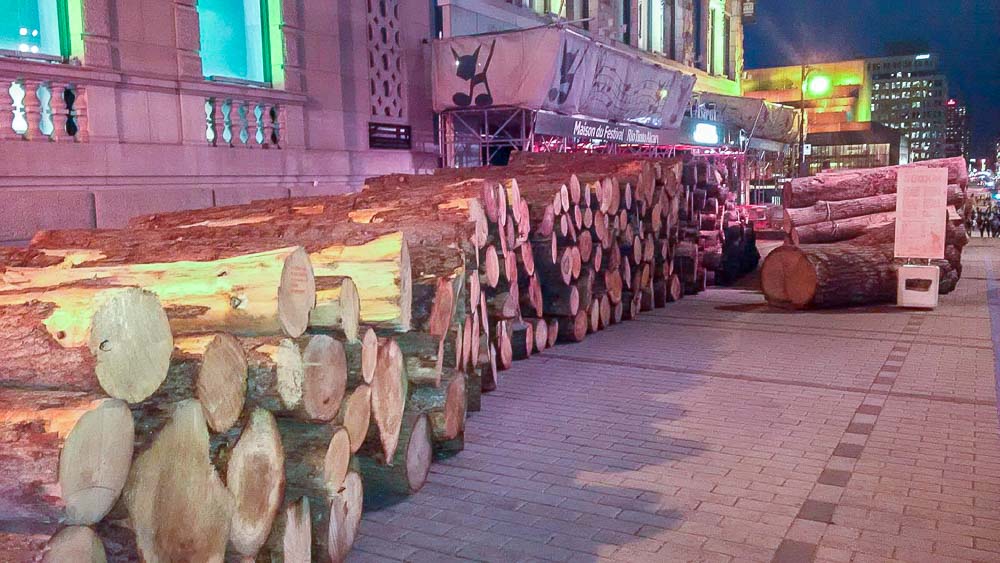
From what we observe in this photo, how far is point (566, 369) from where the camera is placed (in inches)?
326

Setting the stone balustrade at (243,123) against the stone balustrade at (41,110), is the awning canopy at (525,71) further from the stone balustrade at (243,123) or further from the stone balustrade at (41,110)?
the stone balustrade at (41,110)

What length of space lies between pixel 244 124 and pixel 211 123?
1.89 feet

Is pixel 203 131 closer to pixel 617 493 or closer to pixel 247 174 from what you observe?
pixel 247 174

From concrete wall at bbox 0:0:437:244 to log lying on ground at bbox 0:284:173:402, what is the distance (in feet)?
23.0

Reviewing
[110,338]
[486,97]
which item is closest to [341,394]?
[110,338]

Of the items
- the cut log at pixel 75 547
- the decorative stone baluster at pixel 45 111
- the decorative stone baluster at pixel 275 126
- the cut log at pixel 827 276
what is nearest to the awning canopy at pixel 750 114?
the cut log at pixel 827 276

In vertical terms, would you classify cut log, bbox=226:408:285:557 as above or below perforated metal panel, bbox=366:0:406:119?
below

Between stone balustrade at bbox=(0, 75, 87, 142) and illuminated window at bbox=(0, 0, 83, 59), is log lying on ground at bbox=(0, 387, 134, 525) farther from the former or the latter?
illuminated window at bbox=(0, 0, 83, 59)

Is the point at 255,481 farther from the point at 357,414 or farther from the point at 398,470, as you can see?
the point at 398,470

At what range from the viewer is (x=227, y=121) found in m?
11.5

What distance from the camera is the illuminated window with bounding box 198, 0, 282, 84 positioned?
11586mm

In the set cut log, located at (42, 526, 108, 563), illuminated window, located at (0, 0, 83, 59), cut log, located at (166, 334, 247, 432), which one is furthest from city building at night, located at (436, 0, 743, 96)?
cut log, located at (42, 526, 108, 563)

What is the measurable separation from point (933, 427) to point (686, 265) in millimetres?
7411

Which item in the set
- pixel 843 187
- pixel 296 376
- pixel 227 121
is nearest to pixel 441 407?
pixel 296 376
